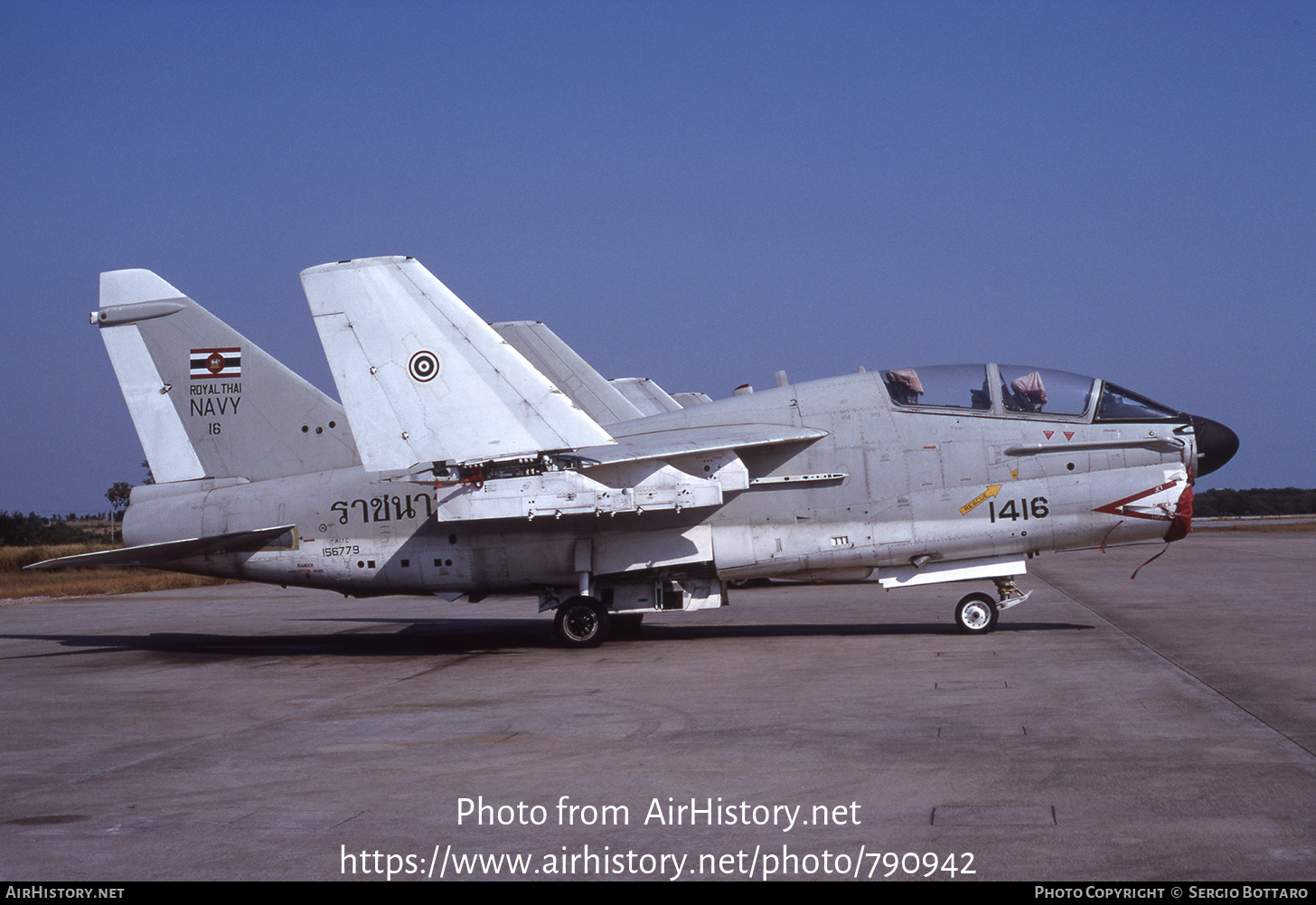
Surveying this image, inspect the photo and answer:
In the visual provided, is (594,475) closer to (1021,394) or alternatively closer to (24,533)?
(1021,394)

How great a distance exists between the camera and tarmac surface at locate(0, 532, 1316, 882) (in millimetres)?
5262

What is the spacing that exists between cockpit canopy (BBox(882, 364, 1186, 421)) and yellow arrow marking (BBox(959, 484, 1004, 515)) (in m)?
0.96

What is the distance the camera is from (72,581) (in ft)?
127

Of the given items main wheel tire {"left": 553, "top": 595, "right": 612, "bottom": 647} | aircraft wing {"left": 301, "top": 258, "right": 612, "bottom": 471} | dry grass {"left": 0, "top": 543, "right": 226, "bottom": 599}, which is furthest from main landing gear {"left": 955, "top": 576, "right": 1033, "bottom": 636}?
dry grass {"left": 0, "top": 543, "right": 226, "bottom": 599}

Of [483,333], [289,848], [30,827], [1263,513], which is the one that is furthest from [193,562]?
[1263,513]

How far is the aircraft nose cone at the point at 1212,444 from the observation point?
46.2 feet

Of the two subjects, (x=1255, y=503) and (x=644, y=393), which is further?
(x=1255, y=503)

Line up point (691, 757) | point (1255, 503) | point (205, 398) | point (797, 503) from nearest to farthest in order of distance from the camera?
1. point (691, 757)
2. point (797, 503)
3. point (205, 398)
4. point (1255, 503)

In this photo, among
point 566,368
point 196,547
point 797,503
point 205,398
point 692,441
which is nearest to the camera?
point 692,441

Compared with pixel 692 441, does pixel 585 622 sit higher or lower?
lower

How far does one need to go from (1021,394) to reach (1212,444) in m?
2.41

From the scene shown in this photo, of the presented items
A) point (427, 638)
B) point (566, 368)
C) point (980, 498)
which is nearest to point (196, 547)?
point (427, 638)

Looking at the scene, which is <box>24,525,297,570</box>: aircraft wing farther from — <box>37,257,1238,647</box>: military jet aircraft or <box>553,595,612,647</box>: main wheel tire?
<box>553,595,612,647</box>: main wheel tire

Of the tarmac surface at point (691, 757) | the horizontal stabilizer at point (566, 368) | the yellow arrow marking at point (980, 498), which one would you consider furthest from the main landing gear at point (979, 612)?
the horizontal stabilizer at point (566, 368)
